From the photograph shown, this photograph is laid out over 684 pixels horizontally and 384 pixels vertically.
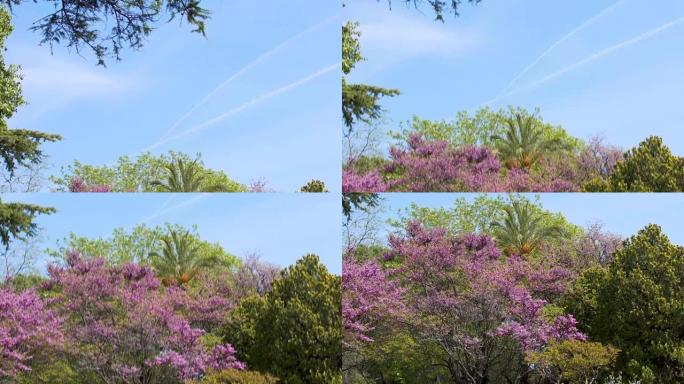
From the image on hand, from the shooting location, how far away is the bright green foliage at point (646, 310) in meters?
10.3

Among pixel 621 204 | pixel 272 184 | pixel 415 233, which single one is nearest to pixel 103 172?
pixel 272 184

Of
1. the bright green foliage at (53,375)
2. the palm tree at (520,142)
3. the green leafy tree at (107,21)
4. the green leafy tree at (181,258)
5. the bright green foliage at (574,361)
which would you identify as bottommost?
the bright green foliage at (53,375)

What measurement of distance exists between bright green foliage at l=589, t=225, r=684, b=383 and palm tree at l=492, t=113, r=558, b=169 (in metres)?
1.71

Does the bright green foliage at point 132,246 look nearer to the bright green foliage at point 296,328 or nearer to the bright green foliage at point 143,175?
the bright green foliage at point 143,175

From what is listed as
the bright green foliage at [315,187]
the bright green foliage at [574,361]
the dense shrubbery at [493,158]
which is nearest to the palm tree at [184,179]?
the bright green foliage at [315,187]

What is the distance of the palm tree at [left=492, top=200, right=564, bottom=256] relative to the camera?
11305 millimetres

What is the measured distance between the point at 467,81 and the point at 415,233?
218 centimetres

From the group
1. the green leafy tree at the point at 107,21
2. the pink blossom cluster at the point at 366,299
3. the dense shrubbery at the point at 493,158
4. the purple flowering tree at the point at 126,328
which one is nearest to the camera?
the dense shrubbery at the point at 493,158

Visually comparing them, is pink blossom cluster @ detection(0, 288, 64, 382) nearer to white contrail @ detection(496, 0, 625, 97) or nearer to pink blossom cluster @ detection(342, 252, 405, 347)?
pink blossom cluster @ detection(342, 252, 405, 347)

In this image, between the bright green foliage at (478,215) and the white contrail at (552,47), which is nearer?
the white contrail at (552,47)

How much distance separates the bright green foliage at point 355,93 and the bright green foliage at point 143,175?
6.02 feet

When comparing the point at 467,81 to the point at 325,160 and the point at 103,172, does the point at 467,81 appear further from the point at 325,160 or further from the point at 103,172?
the point at 103,172

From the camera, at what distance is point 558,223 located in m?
11.2

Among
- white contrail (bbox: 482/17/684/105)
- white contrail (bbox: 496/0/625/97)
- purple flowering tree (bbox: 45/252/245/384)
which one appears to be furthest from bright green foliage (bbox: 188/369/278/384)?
white contrail (bbox: 496/0/625/97)
